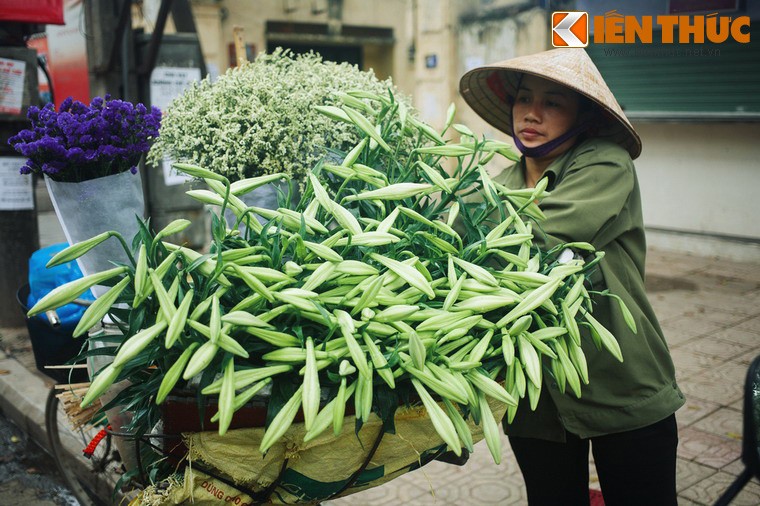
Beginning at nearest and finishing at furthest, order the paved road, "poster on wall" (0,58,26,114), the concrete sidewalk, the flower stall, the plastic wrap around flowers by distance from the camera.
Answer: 1. the flower stall
2. the plastic wrap around flowers
3. the concrete sidewalk
4. the paved road
5. "poster on wall" (0,58,26,114)

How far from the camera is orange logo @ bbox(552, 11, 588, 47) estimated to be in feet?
21.2

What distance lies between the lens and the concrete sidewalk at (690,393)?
10.3 ft

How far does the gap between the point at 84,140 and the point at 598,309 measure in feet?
4.33

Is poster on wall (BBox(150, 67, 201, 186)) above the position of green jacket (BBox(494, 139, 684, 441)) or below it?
above

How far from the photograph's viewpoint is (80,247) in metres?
1.26

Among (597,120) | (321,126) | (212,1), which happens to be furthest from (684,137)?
(212,1)

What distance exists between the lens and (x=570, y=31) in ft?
21.6

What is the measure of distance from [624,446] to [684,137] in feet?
20.3

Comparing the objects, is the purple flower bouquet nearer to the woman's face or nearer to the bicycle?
the bicycle

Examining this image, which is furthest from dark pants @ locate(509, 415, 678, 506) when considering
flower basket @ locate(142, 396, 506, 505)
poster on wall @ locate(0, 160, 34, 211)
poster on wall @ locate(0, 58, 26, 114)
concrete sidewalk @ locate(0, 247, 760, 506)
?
poster on wall @ locate(0, 58, 26, 114)

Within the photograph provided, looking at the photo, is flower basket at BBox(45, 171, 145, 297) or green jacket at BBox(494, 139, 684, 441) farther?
green jacket at BBox(494, 139, 684, 441)

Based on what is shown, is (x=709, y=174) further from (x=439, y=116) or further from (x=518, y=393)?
(x=518, y=393)

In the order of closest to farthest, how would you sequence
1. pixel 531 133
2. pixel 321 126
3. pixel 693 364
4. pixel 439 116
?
pixel 321 126
pixel 531 133
pixel 693 364
pixel 439 116

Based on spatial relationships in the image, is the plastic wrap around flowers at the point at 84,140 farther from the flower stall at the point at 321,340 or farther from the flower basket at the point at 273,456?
the flower basket at the point at 273,456
